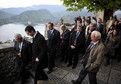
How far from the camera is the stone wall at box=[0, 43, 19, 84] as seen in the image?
285 cm

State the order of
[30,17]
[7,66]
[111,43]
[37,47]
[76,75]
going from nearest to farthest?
[37,47]
[7,66]
[76,75]
[111,43]
[30,17]

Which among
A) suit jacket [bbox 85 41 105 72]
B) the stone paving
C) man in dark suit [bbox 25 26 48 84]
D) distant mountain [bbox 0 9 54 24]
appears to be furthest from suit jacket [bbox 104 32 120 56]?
distant mountain [bbox 0 9 54 24]

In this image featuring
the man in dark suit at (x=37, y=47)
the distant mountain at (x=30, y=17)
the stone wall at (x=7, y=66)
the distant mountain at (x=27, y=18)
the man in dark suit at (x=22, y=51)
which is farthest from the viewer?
the distant mountain at (x=30, y=17)

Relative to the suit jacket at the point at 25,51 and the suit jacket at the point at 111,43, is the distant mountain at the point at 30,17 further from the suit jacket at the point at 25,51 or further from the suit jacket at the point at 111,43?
the suit jacket at the point at 111,43

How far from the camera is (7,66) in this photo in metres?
2.98

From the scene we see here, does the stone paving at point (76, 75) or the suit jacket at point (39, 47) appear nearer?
the suit jacket at point (39, 47)

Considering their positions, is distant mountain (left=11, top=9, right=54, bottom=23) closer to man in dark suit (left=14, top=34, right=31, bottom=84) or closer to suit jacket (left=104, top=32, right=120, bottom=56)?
man in dark suit (left=14, top=34, right=31, bottom=84)

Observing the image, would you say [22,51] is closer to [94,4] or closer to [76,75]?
[76,75]

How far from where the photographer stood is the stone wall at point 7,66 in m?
2.85

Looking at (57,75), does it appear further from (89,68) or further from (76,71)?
(89,68)

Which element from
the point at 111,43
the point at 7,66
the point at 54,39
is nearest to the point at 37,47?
the point at 54,39

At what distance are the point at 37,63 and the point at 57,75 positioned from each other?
1349 millimetres

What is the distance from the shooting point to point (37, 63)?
2.53m

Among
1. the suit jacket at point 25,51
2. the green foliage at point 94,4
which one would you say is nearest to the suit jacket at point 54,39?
the suit jacket at point 25,51
